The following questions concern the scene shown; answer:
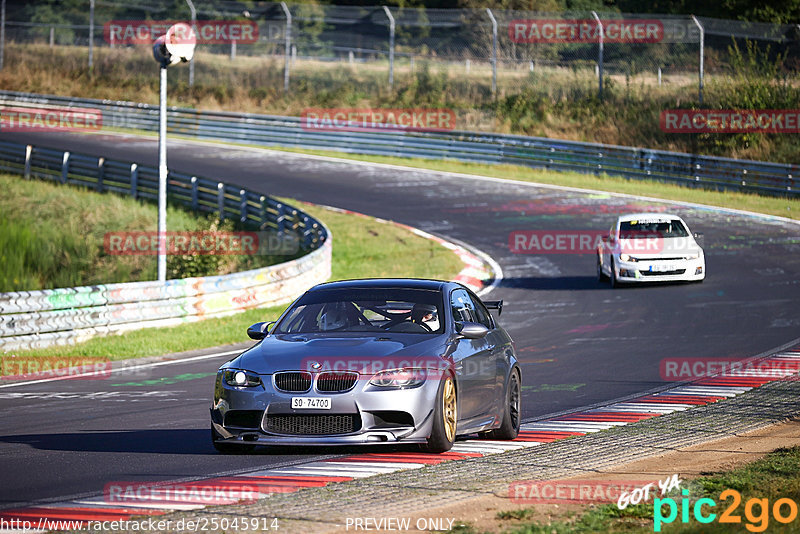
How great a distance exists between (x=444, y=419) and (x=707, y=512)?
2.54 metres

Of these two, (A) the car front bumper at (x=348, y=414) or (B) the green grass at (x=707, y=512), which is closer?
(B) the green grass at (x=707, y=512)

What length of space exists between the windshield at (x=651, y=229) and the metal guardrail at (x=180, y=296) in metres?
6.30

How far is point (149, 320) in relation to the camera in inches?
752

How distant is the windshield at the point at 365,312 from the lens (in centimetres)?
978

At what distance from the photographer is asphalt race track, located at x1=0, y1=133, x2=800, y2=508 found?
9336 mm

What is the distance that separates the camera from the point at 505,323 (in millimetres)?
20000

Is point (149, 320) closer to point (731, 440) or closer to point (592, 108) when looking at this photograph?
point (731, 440)

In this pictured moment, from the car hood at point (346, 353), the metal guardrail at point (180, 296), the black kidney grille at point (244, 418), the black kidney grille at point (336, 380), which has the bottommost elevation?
the metal guardrail at point (180, 296)

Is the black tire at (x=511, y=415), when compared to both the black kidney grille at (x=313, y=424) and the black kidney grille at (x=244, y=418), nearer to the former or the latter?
the black kidney grille at (x=313, y=424)

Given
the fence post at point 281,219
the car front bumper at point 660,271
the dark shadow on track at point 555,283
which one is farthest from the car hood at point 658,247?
the fence post at point 281,219

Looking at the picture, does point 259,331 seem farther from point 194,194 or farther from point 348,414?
point 194,194

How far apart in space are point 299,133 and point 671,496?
40759 mm

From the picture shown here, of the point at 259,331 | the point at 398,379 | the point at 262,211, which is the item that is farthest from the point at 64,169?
the point at 398,379

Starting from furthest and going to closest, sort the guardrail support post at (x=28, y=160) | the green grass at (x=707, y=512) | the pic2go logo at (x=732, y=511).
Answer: the guardrail support post at (x=28, y=160), the pic2go logo at (x=732, y=511), the green grass at (x=707, y=512)
